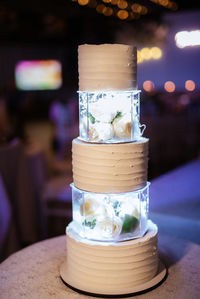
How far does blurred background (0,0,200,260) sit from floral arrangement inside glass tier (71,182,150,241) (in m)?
1.35

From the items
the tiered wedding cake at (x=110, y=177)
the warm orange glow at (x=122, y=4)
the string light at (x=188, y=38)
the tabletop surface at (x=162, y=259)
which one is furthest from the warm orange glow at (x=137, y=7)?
the tiered wedding cake at (x=110, y=177)

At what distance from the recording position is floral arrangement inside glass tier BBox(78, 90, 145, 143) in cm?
172

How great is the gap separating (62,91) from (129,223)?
1387 centimetres

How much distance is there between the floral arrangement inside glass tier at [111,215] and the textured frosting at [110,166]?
0.14 ft

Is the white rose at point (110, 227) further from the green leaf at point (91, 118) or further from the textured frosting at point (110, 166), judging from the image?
the green leaf at point (91, 118)

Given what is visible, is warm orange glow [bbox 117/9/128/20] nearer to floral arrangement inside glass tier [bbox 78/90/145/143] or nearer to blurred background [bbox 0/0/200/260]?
blurred background [bbox 0/0/200/260]

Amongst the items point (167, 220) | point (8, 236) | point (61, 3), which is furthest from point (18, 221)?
point (61, 3)

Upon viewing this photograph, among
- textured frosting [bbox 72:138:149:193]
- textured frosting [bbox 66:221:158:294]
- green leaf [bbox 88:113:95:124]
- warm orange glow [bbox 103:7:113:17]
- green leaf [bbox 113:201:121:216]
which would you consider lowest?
textured frosting [bbox 66:221:158:294]

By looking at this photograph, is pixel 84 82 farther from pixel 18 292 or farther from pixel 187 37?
pixel 187 37

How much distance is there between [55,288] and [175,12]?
2910 mm

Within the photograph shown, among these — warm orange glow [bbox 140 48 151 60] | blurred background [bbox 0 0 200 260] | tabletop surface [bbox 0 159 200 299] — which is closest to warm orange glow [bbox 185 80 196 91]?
blurred background [bbox 0 0 200 260]

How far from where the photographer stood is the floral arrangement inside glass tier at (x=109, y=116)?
1.72 metres

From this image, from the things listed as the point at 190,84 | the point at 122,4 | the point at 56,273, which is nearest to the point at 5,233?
the point at 56,273

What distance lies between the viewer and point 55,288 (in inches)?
69.4
